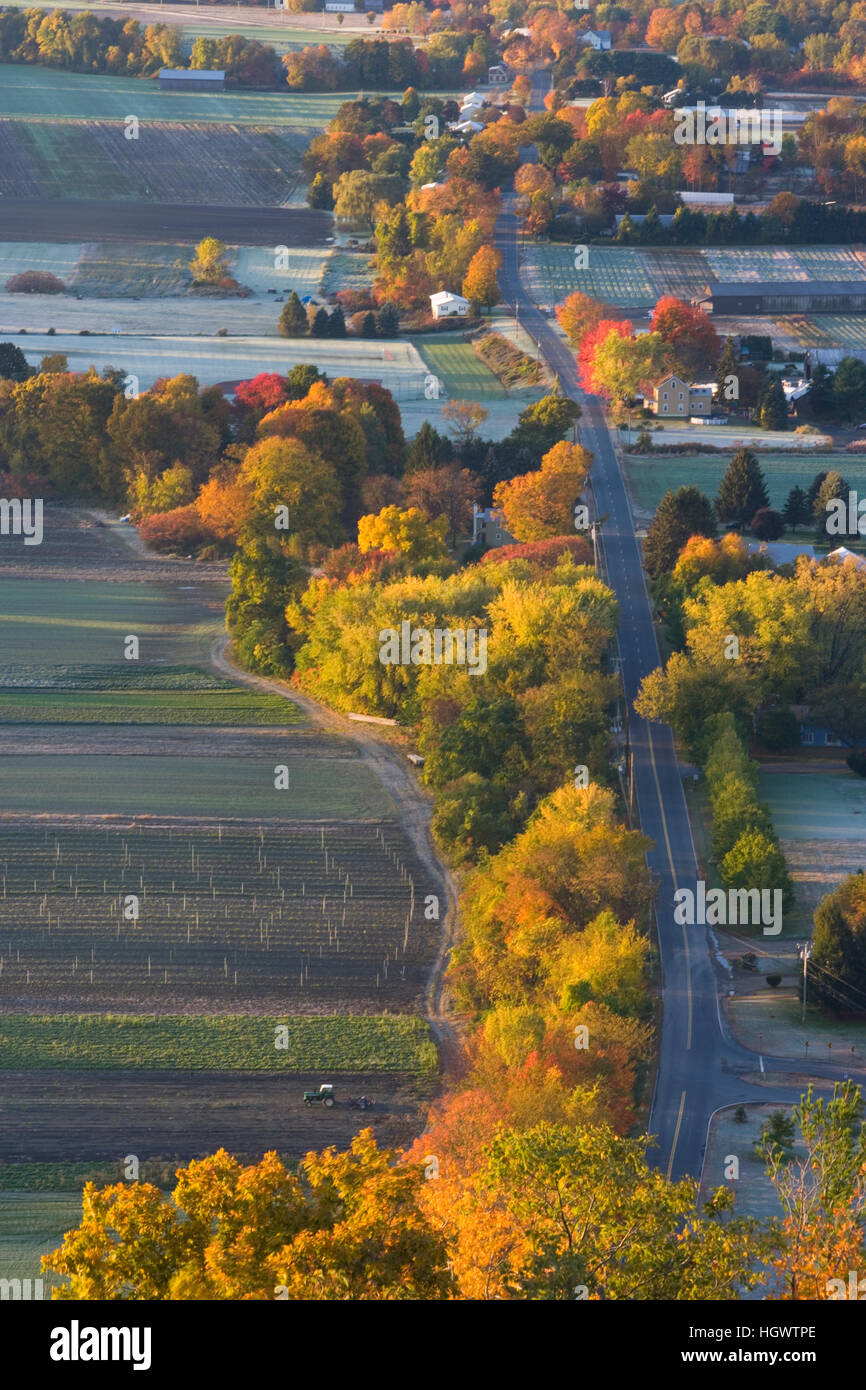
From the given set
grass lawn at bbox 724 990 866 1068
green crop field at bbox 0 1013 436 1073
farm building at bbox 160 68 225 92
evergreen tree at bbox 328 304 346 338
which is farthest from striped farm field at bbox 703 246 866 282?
green crop field at bbox 0 1013 436 1073

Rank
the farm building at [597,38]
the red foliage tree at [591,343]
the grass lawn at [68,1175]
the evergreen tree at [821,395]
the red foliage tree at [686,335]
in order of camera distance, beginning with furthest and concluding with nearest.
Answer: the farm building at [597,38] → the red foliage tree at [686,335] → the red foliage tree at [591,343] → the evergreen tree at [821,395] → the grass lawn at [68,1175]

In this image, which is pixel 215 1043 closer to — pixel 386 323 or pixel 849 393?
pixel 849 393

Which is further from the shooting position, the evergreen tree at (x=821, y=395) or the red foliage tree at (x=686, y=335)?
the red foliage tree at (x=686, y=335)

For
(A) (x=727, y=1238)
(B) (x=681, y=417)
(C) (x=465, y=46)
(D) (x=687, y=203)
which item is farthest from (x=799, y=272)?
(A) (x=727, y=1238)

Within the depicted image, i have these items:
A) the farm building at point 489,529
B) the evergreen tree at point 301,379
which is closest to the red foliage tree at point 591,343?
the evergreen tree at point 301,379

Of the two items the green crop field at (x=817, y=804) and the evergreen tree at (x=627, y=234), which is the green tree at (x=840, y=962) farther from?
the evergreen tree at (x=627, y=234)

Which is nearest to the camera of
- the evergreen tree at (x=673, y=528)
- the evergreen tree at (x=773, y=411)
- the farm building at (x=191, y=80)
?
the evergreen tree at (x=673, y=528)
